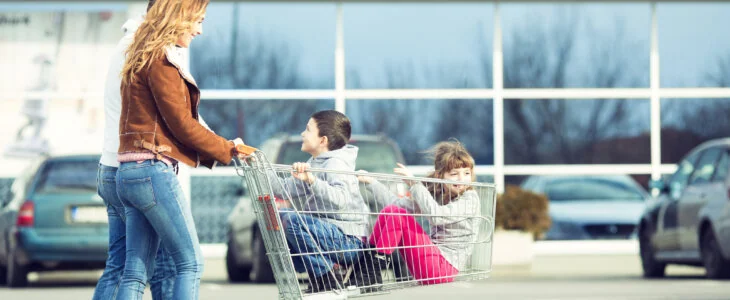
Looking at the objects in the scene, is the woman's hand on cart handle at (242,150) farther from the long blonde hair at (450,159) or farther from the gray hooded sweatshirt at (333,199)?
the long blonde hair at (450,159)

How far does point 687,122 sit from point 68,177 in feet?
31.2

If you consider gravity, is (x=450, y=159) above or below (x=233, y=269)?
above

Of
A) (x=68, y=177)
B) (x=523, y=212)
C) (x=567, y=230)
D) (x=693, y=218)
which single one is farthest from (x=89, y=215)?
(x=567, y=230)

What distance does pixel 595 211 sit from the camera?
18500 millimetres

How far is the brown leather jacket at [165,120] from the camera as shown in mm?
5852

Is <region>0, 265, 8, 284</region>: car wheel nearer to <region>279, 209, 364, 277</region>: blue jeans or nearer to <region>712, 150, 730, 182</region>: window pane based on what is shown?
<region>712, 150, 730, 182</region>: window pane

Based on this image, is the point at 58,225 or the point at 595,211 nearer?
the point at 58,225

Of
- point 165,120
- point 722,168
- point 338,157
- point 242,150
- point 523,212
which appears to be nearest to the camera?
point 242,150

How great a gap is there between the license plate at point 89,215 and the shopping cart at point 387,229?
6740 millimetres

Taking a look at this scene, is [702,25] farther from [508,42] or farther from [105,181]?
[105,181]

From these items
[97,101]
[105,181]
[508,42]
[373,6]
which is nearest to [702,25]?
[508,42]

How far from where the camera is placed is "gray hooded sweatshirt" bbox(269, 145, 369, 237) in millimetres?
5867

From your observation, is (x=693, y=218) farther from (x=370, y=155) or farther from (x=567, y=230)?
(x=567, y=230)

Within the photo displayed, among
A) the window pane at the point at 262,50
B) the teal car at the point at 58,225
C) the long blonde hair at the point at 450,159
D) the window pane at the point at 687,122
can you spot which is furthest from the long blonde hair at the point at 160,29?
the window pane at the point at 687,122
